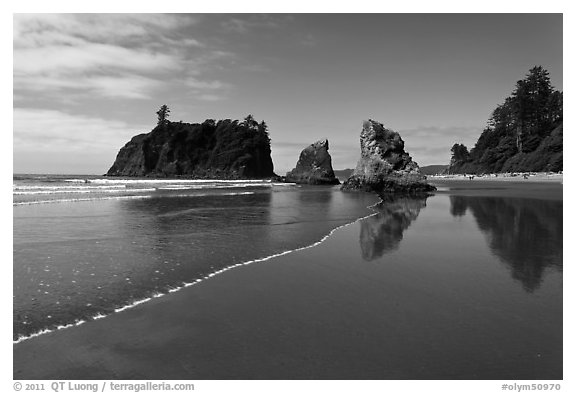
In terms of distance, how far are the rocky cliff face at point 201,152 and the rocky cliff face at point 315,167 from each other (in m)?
47.2

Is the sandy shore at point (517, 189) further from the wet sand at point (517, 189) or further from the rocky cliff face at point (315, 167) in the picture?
the rocky cliff face at point (315, 167)

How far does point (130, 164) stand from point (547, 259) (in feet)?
485

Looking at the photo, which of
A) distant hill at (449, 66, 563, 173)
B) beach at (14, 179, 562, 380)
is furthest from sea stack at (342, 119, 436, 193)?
distant hill at (449, 66, 563, 173)

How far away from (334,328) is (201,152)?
135 meters

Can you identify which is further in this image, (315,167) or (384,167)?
(315,167)

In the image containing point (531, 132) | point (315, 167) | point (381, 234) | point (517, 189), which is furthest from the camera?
point (531, 132)

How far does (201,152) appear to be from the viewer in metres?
134

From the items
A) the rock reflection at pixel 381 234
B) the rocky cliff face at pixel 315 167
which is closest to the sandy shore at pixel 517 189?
the rock reflection at pixel 381 234

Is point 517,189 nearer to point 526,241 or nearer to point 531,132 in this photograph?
point 526,241

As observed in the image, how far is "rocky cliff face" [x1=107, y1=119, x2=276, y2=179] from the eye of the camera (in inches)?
4914

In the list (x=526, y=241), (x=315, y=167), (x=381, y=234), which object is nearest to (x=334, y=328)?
(x=381, y=234)

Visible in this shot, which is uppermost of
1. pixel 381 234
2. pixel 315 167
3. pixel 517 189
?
pixel 315 167

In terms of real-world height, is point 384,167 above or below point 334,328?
above
